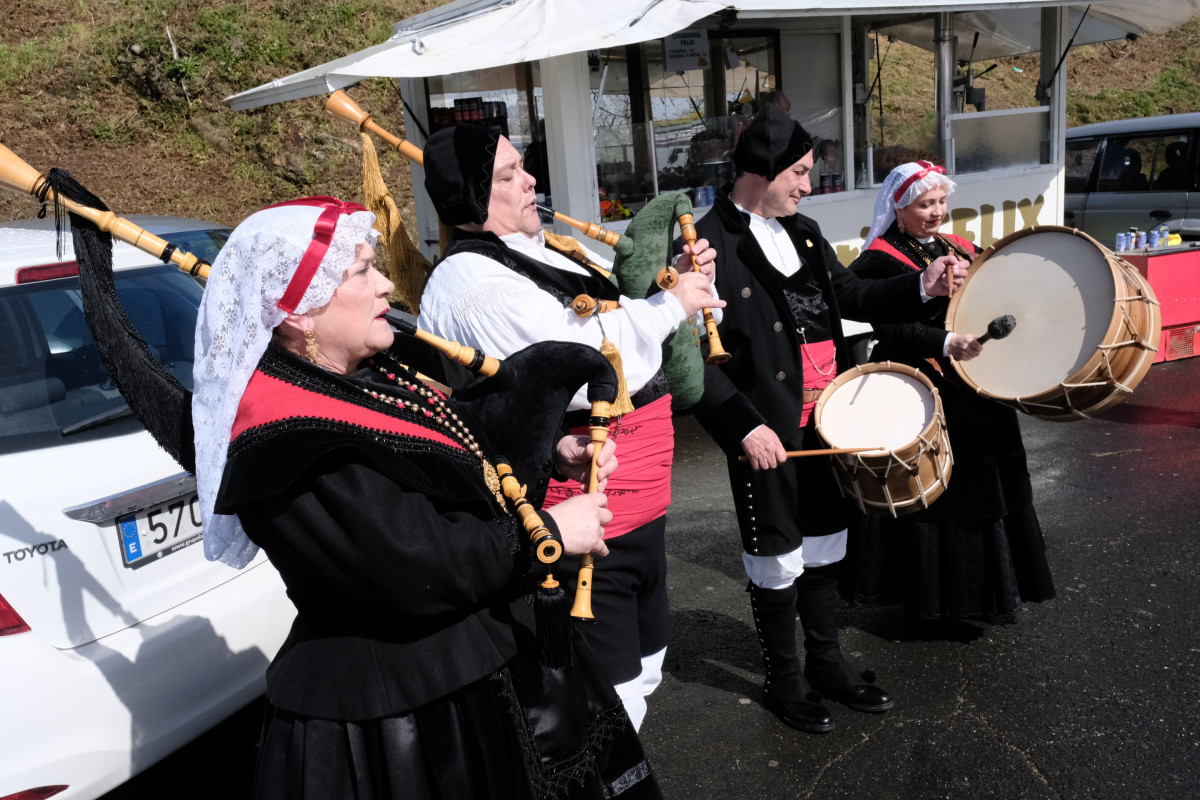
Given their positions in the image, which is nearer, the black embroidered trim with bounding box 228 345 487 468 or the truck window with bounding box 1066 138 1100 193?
the black embroidered trim with bounding box 228 345 487 468

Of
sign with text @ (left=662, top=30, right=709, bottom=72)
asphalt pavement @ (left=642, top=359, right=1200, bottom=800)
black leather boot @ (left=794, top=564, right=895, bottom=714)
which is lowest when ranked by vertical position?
asphalt pavement @ (left=642, top=359, right=1200, bottom=800)

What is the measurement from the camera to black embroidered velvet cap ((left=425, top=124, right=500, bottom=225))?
7.25 ft

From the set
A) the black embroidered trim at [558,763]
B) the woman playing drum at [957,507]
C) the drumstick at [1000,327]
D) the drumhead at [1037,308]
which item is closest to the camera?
the black embroidered trim at [558,763]

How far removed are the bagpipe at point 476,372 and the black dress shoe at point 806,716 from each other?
63.6 inches

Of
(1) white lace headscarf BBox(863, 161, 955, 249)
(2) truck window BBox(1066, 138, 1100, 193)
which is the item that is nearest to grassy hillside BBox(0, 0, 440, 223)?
(2) truck window BBox(1066, 138, 1100, 193)

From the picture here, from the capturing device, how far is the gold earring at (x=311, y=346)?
162 cm

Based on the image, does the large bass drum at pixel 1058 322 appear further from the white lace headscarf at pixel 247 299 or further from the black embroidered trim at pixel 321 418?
the white lace headscarf at pixel 247 299

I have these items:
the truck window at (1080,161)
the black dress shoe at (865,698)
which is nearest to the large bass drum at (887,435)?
the black dress shoe at (865,698)

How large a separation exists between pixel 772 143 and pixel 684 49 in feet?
19.2

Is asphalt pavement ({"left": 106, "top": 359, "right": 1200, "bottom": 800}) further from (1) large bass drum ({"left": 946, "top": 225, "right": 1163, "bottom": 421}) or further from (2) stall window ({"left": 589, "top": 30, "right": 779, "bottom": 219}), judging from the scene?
(2) stall window ({"left": 589, "top": 30, "right": 779, "bottom": 219})

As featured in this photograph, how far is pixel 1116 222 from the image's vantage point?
9594 millimetres

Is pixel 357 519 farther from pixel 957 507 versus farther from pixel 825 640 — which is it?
pixel 957 507

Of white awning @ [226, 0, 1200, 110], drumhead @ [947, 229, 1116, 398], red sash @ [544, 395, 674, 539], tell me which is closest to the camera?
red sash @ [544, 395, 674, 539]

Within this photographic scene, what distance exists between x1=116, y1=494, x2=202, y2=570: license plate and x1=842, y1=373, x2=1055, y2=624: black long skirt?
7.78 feet
